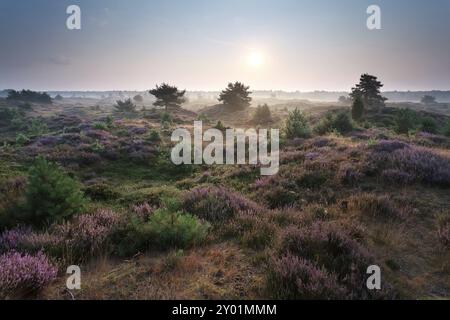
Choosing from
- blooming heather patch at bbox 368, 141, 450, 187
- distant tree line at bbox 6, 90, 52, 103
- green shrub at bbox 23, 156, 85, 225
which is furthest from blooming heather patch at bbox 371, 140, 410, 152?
distant tree line at bbox 6, 90, 52, 103

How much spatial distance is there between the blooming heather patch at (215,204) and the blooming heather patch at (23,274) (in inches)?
148

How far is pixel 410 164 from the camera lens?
32.4 ft

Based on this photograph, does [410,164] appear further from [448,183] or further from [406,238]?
[406,238]

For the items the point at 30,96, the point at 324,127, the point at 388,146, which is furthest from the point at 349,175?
the point at 30,96

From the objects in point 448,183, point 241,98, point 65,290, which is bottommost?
point 65,290

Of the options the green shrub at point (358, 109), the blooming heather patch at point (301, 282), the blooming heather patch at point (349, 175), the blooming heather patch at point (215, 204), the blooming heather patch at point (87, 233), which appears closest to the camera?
the blooming heather patch at point (301, 282)

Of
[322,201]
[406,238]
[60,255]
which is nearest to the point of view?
[60,255]

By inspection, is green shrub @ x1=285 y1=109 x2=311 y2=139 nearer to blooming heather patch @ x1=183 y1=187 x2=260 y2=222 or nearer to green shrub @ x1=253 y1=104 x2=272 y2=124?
blooming heather patch @ x1=183 y1=187 x2=260 y2=222

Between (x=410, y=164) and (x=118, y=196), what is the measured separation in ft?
34.7

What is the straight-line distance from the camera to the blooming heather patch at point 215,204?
7504 millimetres

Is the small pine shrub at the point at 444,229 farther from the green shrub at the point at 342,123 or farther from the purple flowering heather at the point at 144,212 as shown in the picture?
the green shrub at the point at 342,123

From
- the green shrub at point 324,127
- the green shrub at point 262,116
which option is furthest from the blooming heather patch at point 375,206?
the green shrub at point 262,116

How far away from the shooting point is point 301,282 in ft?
13.6
